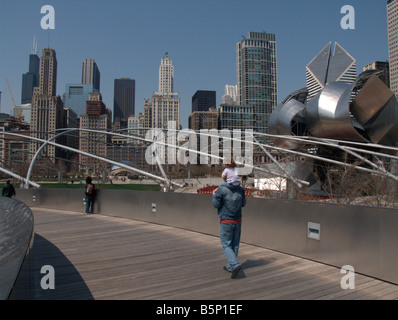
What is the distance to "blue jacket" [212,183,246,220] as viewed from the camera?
4.86 metres

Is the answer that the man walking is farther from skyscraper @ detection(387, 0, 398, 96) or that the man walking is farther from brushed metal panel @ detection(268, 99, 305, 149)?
skyscraper @ detection(387, 0, 398, 96)

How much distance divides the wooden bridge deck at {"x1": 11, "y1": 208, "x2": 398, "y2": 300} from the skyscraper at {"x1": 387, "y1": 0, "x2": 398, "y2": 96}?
216ft

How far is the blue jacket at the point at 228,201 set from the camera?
4863 millimetres

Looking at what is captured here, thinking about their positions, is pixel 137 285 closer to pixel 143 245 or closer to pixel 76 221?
pixel 143 245

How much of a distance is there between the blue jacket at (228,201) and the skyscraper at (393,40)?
217 ft

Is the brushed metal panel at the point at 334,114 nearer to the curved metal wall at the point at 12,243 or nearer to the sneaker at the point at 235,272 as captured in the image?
the sneaker at the point at 235,272

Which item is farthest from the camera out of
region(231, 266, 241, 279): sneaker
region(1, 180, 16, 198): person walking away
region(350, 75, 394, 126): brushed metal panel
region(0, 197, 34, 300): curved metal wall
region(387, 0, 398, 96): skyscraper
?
region(387, 0, 398, 96): skyscraper

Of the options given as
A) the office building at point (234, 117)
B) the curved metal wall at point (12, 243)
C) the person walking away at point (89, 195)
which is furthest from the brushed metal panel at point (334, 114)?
the office building at point (234, 117)

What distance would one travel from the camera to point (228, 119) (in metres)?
151

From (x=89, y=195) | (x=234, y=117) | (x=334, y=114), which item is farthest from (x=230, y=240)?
(x=234, y=117)

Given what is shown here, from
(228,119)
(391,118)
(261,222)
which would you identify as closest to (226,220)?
(261,222)

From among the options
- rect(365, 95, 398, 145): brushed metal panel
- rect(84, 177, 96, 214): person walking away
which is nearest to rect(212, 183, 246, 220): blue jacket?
rect(84, 177, 96, 214): person walking away

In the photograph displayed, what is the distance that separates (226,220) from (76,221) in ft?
25.8

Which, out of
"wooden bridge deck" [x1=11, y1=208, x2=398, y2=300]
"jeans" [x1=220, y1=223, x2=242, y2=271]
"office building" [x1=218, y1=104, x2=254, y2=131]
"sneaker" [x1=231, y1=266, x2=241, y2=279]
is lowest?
"wooden bridge deck" [x1=11, y1=208, x2=398, y2=300]
